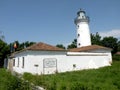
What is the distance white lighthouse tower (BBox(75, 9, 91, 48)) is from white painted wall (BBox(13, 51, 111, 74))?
11.4 meters

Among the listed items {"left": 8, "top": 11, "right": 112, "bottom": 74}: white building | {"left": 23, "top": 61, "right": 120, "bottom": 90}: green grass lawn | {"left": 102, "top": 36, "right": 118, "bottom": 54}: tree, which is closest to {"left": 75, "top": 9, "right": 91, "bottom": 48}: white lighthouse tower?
{"left": 8, "top": 11, "right": 112, "bottom": 74}: white building

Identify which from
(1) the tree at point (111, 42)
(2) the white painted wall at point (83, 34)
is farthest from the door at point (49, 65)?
(1) the tree at point (111, 42)

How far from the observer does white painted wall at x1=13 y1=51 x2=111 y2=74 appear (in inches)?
786

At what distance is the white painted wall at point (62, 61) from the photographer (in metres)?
20.0

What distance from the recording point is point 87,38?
37156 millimetres

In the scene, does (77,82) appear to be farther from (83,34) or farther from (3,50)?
(3,50)

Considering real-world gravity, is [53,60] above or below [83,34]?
below

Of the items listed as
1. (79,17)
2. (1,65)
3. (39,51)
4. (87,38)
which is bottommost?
(1,65)

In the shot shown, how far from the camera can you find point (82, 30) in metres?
37.3

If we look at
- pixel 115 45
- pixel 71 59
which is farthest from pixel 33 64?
pixel 115 45

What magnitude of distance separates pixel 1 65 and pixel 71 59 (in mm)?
23504

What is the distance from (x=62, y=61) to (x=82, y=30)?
1687 centimetres

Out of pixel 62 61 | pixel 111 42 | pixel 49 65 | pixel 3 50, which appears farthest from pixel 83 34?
pixel 49 65

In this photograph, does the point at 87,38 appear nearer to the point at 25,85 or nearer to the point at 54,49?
the point at 54,49
